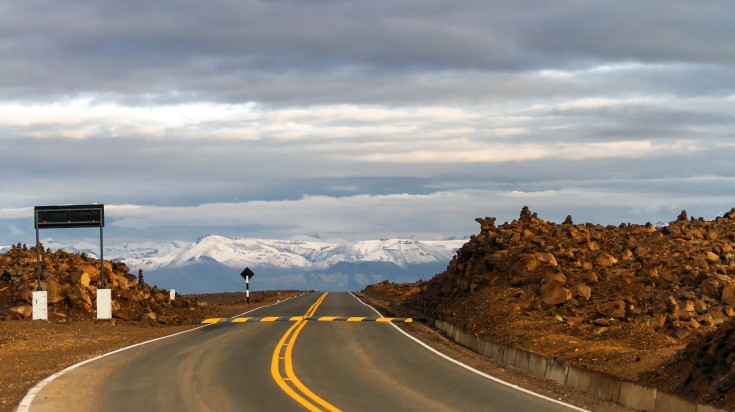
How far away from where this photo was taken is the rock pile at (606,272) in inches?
1096

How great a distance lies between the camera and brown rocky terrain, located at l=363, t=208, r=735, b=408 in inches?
691

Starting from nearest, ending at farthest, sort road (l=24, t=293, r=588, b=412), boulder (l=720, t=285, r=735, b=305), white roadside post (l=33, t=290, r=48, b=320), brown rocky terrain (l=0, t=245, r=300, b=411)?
road (l=24, t=293, r=588, b=412) < brown rocky terrain (l=0, t=245, r=300, b=411) < boulder (l=720, t=285, r=735, b=305) < white roadside post (l=33, t=290, r=48, b=320)

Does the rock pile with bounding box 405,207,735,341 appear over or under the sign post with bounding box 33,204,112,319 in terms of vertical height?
under

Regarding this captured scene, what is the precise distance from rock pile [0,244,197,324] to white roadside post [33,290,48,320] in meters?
1.04

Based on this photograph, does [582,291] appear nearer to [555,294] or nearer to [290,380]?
[555,294]

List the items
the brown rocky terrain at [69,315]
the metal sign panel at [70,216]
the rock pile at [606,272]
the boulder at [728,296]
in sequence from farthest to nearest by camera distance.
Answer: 1. the metal sign panel at [70,216]
2. the boulder at [728,296]
3. the rock pile at [606,272]
4. the brown rocky terrain at [69,315]

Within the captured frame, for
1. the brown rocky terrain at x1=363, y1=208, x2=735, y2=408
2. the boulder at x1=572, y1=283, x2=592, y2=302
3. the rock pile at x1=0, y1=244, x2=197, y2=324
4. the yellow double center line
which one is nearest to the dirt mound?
the rock pile at x1=0, y1=244, x2=197, y2=324

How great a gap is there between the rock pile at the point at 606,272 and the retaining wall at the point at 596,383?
12.4ft

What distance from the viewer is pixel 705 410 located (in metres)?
14.3

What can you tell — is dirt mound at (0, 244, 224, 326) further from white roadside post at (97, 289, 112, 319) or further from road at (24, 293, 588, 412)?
road at (24, 293, 588, 412)

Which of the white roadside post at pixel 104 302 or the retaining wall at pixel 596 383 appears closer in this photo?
the retaining wall at pixel 596 383

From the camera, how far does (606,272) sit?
112 ft

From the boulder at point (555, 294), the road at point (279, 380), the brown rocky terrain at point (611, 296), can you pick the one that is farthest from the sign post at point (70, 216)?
the boulder at point (555, 294)

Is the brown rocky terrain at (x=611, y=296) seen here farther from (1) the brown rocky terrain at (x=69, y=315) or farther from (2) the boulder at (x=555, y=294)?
(1) the brown rocky terrain at (x=69, y=315)
